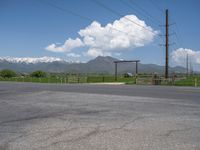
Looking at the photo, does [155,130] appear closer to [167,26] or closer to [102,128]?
[102,128]

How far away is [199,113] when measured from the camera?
31.2ft

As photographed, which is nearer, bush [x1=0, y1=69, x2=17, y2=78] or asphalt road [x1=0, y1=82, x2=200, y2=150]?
asphalt road [x1=0, y1=82, x2=200, y2=150]

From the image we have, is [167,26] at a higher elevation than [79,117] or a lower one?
higher

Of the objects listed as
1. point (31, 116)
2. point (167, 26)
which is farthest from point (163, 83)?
point (31, 116)

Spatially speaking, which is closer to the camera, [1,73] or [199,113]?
[199,113]

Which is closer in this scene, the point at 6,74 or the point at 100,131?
the point at 100,131

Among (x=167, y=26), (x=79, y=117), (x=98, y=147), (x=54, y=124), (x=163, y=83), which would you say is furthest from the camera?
(x=167, y=26)

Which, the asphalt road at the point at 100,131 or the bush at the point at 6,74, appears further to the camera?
the bush at the point at 6,74

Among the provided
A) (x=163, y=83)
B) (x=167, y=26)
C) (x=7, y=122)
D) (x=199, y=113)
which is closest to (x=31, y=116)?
(x=7, y=122)

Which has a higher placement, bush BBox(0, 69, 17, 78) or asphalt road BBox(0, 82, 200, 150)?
bush BBox(0, 69, 17, 78)

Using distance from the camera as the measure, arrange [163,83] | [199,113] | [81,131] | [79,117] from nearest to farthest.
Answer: [81,131], [79,117], [199,113], [163,83]

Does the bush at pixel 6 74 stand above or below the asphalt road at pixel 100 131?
above

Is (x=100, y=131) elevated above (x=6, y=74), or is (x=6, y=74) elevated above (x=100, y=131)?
(x=6, y=74)

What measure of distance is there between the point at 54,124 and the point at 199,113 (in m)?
5.27
